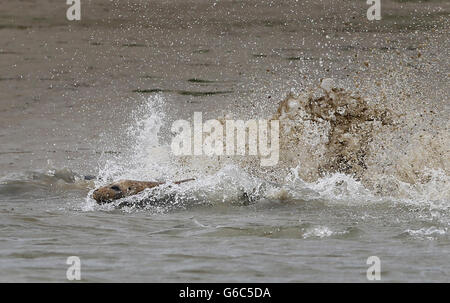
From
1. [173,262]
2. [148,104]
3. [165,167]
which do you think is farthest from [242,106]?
[173,262]

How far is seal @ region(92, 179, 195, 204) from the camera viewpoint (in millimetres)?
7957

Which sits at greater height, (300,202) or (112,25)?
(112,25)

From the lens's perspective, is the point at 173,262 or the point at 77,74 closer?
the point at 173,262

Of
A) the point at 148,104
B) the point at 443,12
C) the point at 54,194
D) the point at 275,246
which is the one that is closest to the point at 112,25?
the point at 148,104

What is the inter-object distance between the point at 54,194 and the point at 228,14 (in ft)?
17.8

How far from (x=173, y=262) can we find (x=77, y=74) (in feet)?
21.5

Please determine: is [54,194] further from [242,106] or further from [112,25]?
[112,25]

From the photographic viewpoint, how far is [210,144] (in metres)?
9.38

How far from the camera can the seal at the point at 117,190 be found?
26.1 ft

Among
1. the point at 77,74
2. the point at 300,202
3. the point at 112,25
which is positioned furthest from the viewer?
the point at 112,25

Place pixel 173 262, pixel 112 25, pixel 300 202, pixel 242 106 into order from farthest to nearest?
pixel 112 25
pixel 242 106
pixel 300 202
pixel 173 262

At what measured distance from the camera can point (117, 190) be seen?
8.02 metres
